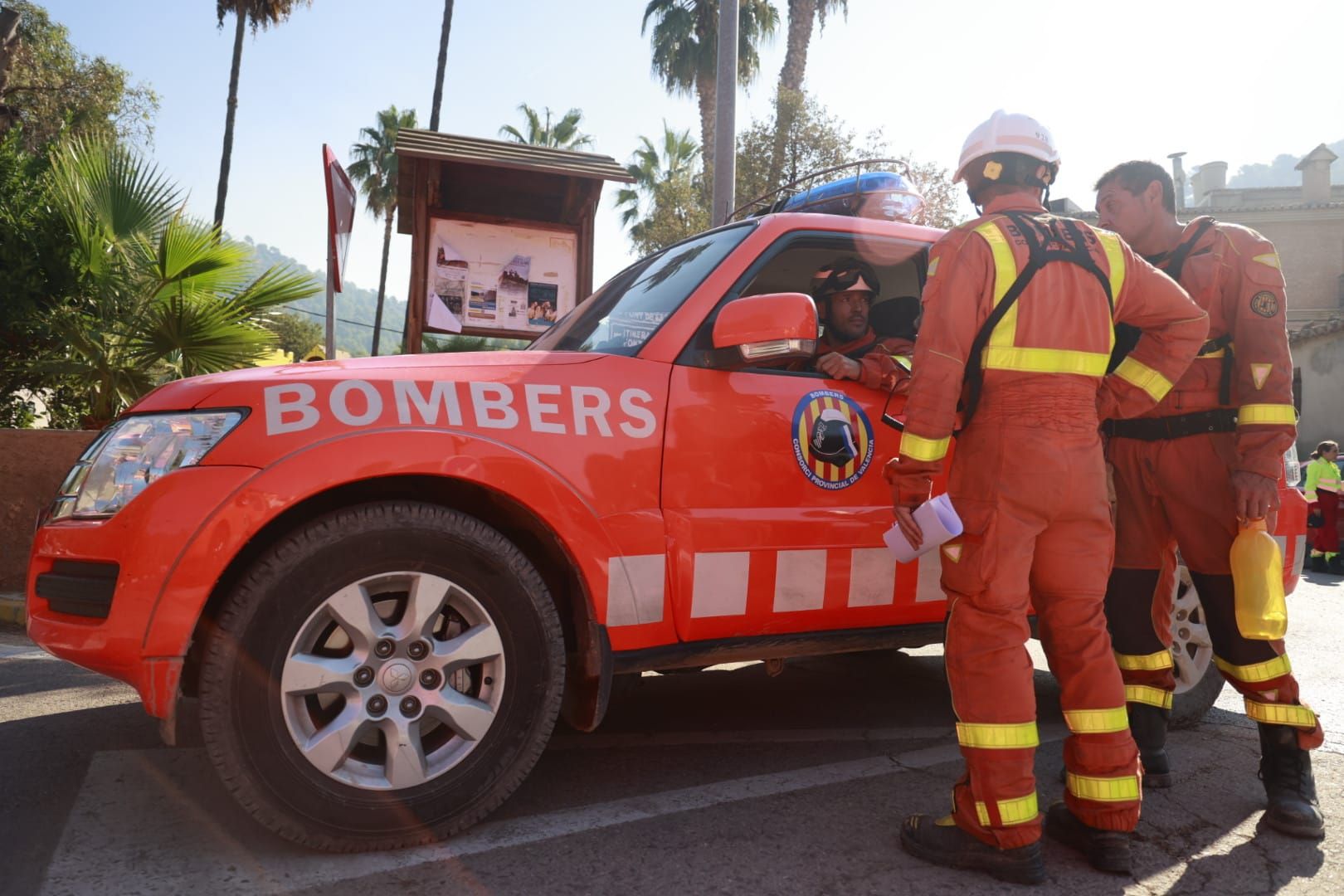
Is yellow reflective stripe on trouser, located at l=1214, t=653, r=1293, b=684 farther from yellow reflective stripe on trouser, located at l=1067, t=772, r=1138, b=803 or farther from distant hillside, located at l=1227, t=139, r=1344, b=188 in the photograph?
distant hillside, located at l=1227, t=139, r=1344, b=188

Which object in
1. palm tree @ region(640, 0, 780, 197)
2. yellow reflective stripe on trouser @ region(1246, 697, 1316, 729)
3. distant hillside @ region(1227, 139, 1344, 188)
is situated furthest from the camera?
distant hillside @ region(1227, 139, 1344, 188)

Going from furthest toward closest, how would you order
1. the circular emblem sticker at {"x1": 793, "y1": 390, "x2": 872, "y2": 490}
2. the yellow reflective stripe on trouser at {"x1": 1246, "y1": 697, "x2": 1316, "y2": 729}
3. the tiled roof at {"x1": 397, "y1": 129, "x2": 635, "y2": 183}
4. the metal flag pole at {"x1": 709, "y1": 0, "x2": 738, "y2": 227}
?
the metal flag pole at {"x1": 709, "y1": 0, "x2": 738, "y2": 227} → the tiled roof at {"x1": 397, "y1": 129, "x2": 635, "y2": 183} → the circular emblem sticker at {"x1": 793, "y1": 390, "x2": 872, "y2": 490} → the yellow reflective stripe on trouser at {"x1": 1246, "y1": 697, "x2": 1316, "y2": 729}

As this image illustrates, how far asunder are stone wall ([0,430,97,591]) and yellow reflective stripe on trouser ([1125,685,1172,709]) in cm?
595

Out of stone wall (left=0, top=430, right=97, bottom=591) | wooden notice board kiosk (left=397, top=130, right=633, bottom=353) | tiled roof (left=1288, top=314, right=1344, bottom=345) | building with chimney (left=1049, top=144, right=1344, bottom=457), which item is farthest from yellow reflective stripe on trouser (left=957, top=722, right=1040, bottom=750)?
building with chimney (left=1049, top=144, right=1344, bottom=457)

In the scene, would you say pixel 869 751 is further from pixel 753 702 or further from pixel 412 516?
pixel 412 516

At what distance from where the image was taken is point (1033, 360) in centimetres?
249

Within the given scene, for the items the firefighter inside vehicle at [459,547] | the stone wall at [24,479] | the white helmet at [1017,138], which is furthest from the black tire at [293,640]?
the stone wall at [24,479]

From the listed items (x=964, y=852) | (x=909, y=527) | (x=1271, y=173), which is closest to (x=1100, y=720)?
(x=964, y=852)

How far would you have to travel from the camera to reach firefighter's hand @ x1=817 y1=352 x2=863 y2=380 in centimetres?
306

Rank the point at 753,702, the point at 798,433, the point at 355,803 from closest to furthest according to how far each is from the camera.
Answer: the point at 355,803, the point at 798,433, the point at 753,702

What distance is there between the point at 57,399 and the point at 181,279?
1.86 meters

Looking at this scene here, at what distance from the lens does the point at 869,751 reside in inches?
132

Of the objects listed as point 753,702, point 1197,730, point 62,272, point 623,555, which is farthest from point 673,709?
point 62,272

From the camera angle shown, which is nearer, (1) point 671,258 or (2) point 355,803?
(2) point 355,803
